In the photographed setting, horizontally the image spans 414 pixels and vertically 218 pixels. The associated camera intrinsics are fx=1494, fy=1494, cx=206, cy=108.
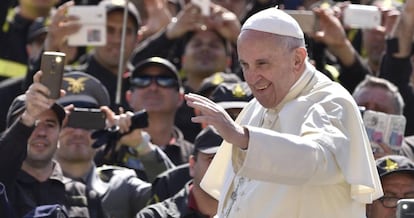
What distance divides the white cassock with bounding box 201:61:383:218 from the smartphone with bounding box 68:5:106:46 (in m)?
4.43

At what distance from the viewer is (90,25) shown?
10.8 m

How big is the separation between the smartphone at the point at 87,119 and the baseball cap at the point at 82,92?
398mm

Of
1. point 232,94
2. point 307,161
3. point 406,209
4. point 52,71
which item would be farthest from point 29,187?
point 406,209

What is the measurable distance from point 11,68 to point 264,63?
19.9ft

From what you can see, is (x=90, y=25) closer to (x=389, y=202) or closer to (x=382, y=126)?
(x=382, y=126)

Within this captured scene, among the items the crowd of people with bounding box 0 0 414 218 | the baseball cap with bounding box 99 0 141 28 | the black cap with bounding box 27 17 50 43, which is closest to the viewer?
the crowd of people with bounding box 0 0 414 218

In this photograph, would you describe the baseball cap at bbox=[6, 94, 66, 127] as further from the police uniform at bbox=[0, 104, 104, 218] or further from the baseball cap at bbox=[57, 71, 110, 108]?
the baseball cap at bbox=[57, 71, 110, 108]

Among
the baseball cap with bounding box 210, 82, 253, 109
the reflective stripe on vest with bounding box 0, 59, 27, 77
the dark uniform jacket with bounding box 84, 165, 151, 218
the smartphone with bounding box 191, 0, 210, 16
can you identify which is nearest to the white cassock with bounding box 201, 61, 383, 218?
the dark uniform jacket with bounding box 84, 165, 151, 218

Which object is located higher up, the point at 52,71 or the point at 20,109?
the point at 52,71

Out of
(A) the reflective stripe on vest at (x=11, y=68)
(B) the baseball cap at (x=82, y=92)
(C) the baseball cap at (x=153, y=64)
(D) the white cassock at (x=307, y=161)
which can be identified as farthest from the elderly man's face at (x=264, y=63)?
(A) the reflective stripe on vest at (x=11, y=68)

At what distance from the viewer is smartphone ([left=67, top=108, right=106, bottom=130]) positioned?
29.8 feet

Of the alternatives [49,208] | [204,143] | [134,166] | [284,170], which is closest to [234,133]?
[284,170]

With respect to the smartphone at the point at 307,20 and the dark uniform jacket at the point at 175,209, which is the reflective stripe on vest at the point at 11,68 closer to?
the smartphone at the point at 307,20

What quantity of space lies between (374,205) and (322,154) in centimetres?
220
